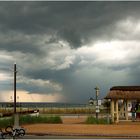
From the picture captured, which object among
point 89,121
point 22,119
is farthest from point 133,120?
point 22,119

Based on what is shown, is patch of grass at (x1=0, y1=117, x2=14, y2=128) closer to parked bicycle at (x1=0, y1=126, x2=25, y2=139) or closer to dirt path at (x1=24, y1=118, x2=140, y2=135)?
dirt path at (x1=24, y1=118, x2=140, y2=135)

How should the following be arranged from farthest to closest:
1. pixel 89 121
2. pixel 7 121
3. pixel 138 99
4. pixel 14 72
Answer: pixel 138 99
pixel 89 121
pixel 7 121
pixel 14 72

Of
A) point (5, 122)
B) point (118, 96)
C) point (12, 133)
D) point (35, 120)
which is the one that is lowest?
point (12, 133)

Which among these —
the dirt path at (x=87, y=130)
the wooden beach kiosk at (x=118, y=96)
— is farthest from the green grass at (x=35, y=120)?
the dirt path at (x=87, y=130)

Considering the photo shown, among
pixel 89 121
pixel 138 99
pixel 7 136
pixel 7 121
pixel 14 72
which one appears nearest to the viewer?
pixel 7 136

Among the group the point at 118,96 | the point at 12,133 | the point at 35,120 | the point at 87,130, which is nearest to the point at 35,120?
the point at 35,120

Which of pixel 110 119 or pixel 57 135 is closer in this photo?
pixel 57 135

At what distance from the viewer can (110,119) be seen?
147ft

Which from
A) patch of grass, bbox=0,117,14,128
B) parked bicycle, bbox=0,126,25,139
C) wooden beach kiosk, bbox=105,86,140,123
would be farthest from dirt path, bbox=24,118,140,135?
wooden beach kiosk, bbox=105,86,140,123

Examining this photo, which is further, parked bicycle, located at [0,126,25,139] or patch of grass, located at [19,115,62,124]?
patch of grass, located at [19,115,62,124]

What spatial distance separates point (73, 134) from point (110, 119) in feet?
48.8

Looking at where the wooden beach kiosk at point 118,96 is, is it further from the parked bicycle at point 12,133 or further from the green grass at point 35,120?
the parked bicycle at point 12,133

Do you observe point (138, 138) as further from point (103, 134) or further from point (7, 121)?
point (7, 121)

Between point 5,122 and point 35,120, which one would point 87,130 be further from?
point 35,120
